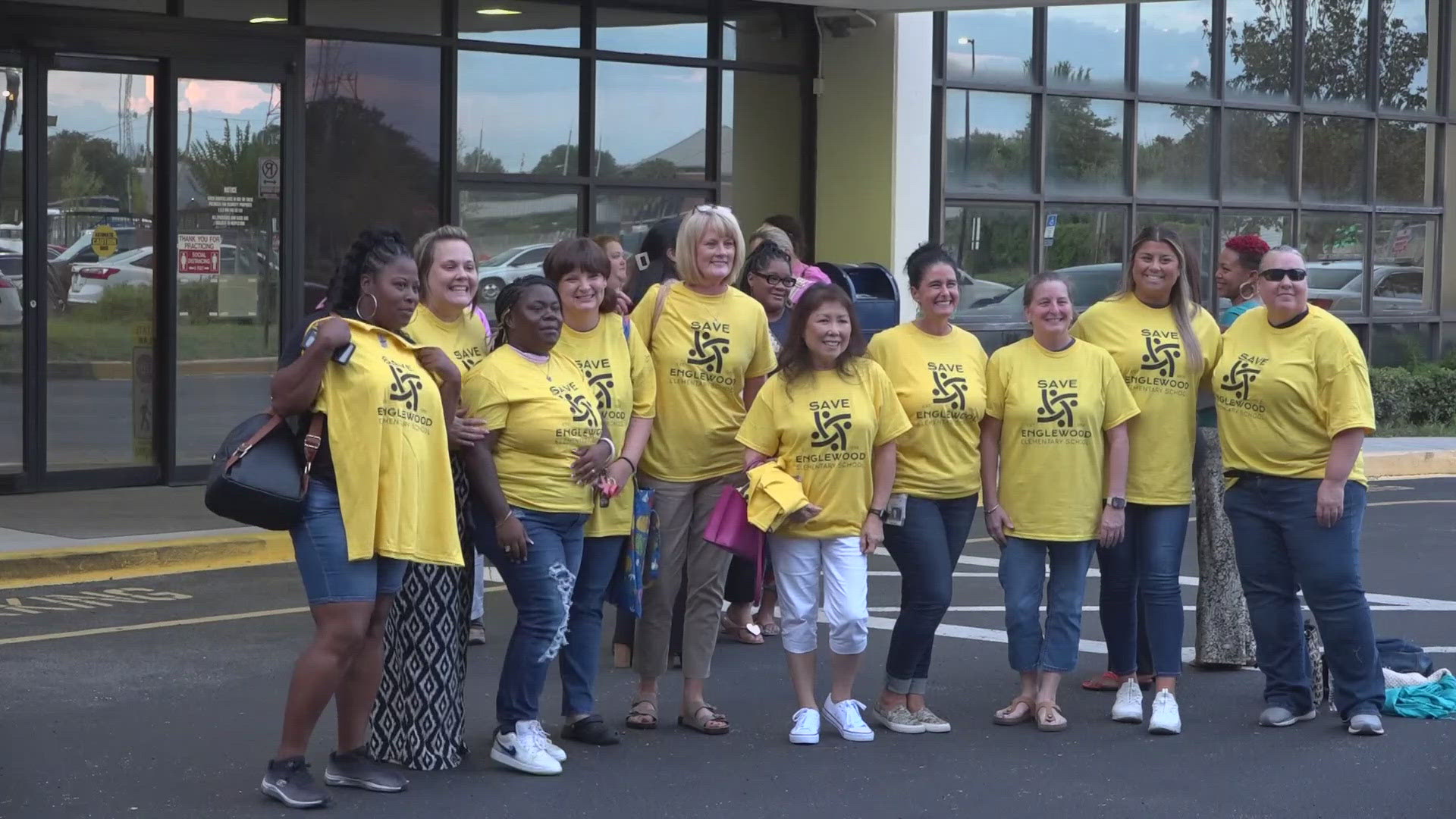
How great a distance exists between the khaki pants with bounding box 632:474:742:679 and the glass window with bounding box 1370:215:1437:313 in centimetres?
1550

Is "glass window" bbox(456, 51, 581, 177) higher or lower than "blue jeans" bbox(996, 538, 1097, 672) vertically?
higher

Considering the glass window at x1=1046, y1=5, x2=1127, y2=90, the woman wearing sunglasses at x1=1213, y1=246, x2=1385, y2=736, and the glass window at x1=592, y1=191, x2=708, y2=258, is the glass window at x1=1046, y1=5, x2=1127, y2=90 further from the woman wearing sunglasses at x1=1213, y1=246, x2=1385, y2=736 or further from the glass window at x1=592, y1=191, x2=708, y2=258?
the woman wearing sunglasses at x1=1213, y1=246, x2=1385, y2=736

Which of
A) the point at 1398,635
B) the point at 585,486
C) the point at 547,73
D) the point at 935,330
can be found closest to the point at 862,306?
the point at 547,73

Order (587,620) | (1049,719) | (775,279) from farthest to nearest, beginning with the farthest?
(775,279) < (1049,719) < (587,620)

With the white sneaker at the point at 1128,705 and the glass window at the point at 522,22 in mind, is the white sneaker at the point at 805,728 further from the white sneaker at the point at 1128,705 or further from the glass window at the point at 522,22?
the glass window at the point at 522,22

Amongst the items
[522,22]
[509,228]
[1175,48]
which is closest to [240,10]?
[522,22]

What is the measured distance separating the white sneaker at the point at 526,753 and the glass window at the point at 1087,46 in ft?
40.9

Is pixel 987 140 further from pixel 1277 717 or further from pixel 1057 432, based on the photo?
pixel 1277 717

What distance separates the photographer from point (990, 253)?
1683 cm

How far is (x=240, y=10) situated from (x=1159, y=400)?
27.4 ft

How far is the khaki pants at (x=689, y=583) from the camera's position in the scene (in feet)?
21.7

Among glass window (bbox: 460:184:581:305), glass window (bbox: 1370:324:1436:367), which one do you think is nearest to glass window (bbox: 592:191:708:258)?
glass window (bbox: 460:184:581:305)

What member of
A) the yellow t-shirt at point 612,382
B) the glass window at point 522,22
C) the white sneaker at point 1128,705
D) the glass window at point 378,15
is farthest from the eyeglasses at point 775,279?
the glass window at point 522,22

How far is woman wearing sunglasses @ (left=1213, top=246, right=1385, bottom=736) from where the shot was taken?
6594 millimetres
